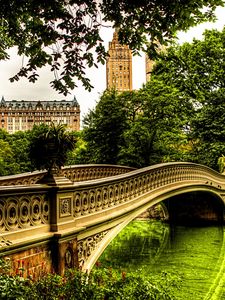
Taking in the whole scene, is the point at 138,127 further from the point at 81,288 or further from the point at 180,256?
the point at 81,288

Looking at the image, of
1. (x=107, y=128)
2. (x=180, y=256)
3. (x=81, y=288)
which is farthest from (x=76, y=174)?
(x=81, y=288)

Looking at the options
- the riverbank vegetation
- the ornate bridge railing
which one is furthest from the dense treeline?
the riverbank vegetation

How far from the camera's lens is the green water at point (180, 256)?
1107cm

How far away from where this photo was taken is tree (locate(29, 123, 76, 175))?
279 inches

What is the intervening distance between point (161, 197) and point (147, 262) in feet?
7.49

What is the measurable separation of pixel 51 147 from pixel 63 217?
1.24 metres

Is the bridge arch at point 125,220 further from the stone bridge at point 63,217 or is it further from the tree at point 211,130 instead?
the tree at point 211,130

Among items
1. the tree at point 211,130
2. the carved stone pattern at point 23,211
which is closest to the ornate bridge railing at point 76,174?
the carved stone pattern at point 23,211

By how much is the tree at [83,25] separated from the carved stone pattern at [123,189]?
2543 millimetres

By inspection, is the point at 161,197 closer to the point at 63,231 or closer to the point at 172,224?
the point at 63,231

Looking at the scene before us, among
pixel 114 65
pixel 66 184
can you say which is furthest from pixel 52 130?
pixel 114 65

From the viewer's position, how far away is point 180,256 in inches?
603

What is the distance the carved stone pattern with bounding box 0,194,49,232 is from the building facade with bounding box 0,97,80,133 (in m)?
135

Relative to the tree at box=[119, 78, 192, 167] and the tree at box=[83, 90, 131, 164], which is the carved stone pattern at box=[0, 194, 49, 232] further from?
the tree at box=[83, 90, 131, 164]
